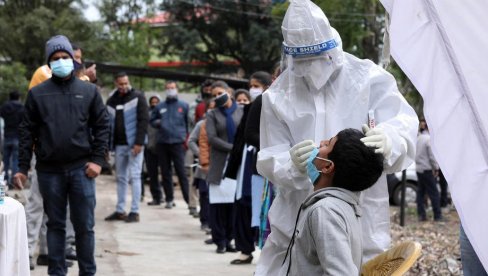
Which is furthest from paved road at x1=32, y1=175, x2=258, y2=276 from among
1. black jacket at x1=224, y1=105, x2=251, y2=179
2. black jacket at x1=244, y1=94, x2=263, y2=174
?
black jacket at x1=244, y1=94, x2=263, y2=174

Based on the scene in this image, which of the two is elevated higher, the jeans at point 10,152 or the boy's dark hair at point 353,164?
the boy's dark hair at point 353,164

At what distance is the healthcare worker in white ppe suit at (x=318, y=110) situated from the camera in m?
4.64

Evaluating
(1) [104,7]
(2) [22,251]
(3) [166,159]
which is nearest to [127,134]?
(3) [166,159]

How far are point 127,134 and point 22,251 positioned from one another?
765cm

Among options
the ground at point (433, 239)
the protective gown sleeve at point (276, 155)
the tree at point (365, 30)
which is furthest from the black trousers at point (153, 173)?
the protective gown sleeve at point (276, 155)

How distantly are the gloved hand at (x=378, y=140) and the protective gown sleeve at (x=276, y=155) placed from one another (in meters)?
0.39

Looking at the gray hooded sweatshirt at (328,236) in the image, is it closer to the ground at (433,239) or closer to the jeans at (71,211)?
the jeans at (71,211)

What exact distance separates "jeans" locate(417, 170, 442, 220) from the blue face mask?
11046 millimetres

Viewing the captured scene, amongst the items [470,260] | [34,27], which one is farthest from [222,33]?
[470,260]

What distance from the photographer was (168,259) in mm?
10312

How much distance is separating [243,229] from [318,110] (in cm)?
566

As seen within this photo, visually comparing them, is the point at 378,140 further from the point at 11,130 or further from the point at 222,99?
the point at 11,130

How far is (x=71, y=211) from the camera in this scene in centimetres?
770

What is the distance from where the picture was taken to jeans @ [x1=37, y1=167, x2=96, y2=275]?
298 inches
